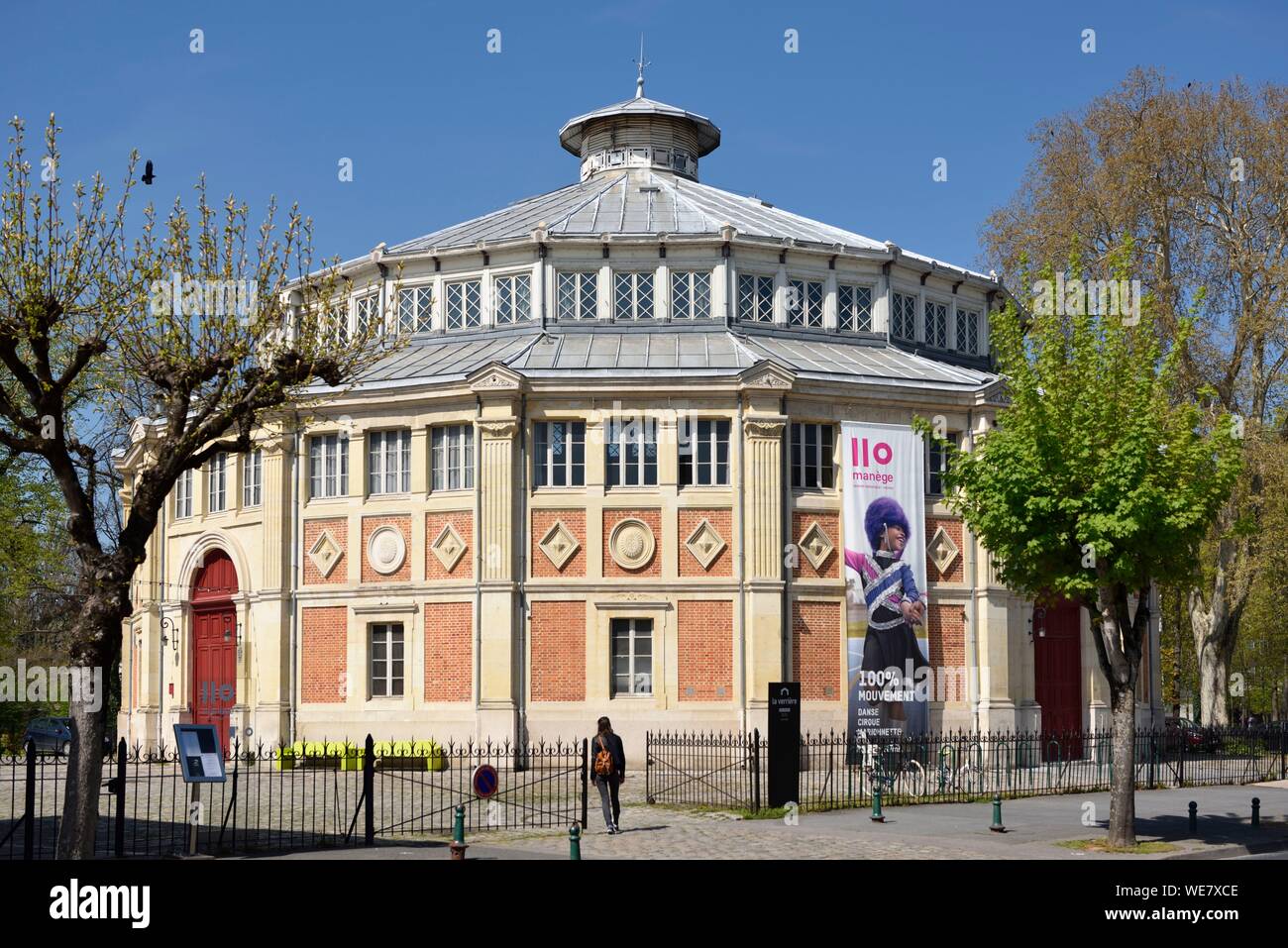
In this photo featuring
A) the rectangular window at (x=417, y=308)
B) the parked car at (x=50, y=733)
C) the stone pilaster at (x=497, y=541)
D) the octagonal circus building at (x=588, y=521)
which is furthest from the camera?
the parked car at (x=50, y=733)

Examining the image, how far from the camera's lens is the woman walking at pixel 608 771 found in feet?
81.6

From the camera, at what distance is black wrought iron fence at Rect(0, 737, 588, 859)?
22812 mm

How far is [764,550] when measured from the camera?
125 ft

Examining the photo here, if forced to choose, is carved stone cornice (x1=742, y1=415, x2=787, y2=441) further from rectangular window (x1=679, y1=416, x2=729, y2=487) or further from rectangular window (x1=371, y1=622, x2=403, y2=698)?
rectangular window (x1=371, y1=622, x2=403, y2=698)

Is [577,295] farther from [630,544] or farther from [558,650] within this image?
[558,650]

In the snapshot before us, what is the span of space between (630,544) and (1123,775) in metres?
17.5

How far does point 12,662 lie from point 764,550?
46292mm

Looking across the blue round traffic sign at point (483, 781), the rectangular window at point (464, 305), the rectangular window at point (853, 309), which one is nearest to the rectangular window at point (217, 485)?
the rectangular window at point (464, 305)

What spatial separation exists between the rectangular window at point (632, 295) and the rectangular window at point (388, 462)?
744 centimetres

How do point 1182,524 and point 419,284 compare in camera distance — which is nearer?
point 1182,524

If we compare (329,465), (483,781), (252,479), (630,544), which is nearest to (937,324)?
(630,544)

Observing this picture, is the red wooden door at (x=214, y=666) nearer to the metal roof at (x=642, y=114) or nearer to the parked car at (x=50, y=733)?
the parked car at (x=50, y=733)
